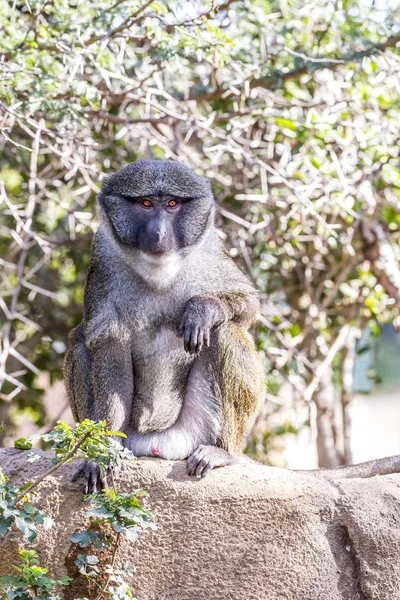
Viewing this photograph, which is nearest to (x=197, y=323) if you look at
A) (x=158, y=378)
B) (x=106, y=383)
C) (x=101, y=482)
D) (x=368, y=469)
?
(x=158, y=378)

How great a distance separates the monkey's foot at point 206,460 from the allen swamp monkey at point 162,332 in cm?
4

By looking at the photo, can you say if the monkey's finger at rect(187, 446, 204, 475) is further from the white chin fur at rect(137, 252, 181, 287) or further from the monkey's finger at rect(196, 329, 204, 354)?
the white chin fur at rect(137, 252, 181, 287)

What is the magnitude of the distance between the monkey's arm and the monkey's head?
0.28 m

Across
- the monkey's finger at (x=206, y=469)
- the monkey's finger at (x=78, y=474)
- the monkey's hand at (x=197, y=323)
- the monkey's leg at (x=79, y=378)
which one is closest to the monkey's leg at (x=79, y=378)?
the monkey's leg at (x=79, y=378)

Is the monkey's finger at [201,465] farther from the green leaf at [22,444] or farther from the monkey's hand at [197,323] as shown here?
the green leaf at [22,444]

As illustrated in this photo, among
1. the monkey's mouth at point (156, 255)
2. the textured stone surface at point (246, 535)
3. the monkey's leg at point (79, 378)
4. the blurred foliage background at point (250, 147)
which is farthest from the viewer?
the blurred foliage background at point (250, 147)

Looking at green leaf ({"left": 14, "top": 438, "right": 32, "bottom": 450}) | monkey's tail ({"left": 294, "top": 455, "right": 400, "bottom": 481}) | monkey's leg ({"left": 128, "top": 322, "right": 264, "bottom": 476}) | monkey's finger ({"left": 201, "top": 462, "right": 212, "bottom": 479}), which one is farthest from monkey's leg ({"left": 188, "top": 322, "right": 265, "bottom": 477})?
green leaf ({"left": 14, "top": 438, "right": 32, "bottom": 450})

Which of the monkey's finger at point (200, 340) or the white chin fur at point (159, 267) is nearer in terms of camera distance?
the monkey's finger at point (200, 340)

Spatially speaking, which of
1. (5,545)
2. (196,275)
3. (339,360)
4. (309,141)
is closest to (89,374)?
(196,275)

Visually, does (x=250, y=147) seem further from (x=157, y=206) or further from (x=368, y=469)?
(x=368, y=469)

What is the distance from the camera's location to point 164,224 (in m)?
4.46

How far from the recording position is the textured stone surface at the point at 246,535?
3943 millimetres

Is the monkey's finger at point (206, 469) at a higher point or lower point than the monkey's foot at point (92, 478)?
higher

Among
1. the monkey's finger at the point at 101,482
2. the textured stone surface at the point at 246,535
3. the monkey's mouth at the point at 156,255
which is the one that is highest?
the monkey's mouth at the point at 156,255
